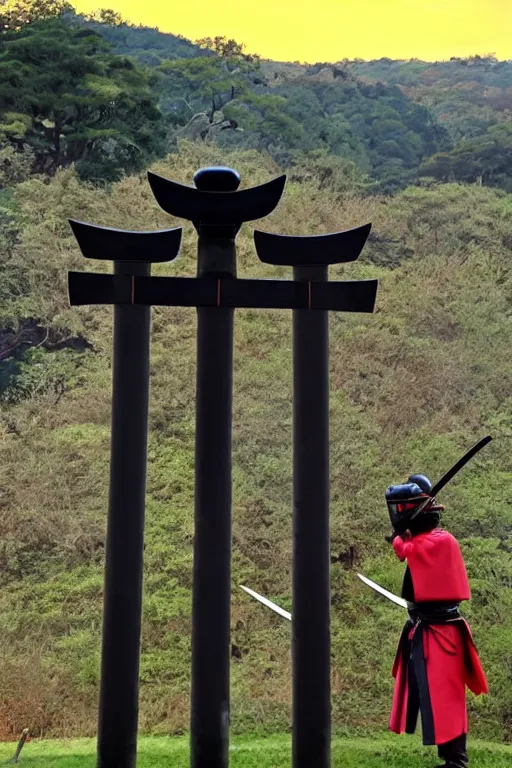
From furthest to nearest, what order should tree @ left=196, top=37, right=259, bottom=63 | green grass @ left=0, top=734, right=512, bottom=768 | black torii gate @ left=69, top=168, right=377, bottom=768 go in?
1. tree @ left=196, top=37, right=259, bottom=63
2. green grass @ left=0, top=734, right=512, bottom=768
3. black torii gate @ left=69, top=168, right=377, bottom=768

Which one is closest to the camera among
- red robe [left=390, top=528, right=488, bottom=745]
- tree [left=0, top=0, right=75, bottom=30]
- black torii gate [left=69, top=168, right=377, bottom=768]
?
red robe [left=390, top=528, right=488, bottom=745]

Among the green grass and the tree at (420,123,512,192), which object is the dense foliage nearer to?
the green grass

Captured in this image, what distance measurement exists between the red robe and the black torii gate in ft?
1.24

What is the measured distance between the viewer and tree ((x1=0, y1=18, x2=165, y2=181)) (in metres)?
12.9

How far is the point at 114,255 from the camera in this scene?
331cm

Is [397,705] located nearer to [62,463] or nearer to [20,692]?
[20,692]

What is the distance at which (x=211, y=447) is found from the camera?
3252 mm

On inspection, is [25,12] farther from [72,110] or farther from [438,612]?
[438,612]

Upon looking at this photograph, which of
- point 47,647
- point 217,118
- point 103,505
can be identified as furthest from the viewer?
point 217,118

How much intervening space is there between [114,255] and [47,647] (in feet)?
12.7

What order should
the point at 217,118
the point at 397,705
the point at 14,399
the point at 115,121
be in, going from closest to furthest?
the point at 397,705
the point at 14,399
the point at 115,121
the point at 217,118

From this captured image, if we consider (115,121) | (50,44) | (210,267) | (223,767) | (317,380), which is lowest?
(223,767)

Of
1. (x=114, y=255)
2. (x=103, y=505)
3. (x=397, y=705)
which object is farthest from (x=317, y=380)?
(x=103, y=505)

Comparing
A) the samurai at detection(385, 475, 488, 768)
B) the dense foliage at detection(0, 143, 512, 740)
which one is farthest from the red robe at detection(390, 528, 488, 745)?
the dense foliage at detection(0, 143, 512, 740)
